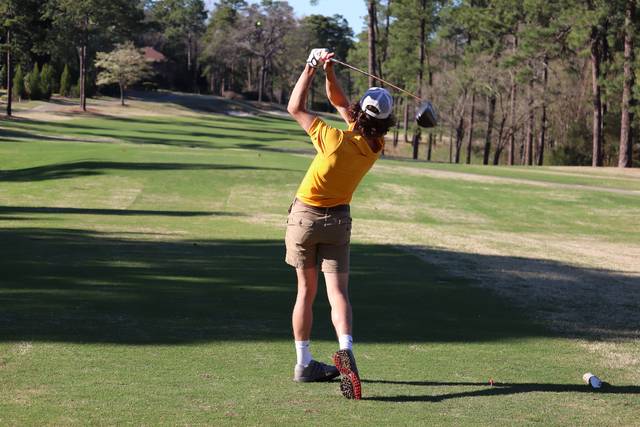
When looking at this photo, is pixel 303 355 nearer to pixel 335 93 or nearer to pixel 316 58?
pixel 335 93

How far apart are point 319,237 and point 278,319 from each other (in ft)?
7.88

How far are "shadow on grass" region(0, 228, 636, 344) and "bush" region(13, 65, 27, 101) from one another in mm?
74009

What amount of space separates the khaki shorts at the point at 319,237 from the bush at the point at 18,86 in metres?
82.5

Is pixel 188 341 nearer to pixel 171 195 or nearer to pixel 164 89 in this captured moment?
pixel 171 195

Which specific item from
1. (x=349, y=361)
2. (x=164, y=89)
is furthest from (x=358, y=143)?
(x=164, y=89)

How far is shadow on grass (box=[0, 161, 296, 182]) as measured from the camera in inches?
1123

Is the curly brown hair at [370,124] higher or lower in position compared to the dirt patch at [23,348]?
higher

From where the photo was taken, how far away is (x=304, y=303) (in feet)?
22.6

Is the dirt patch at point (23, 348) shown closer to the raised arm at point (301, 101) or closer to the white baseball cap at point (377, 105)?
the raised arm at point (301, 101)

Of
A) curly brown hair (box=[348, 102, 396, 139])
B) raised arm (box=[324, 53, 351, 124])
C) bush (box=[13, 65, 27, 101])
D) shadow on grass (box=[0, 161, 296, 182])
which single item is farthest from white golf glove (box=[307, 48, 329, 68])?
bush (box=[13, 65, 27, 101])

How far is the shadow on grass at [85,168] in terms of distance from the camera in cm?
2852

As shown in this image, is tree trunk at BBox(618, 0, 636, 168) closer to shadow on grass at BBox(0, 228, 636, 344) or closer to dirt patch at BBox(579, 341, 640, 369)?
shadow on grass at BBox(0, 228, 636, 344)

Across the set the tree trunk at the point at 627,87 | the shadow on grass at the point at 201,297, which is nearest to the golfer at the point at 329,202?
the shadow on grass at the point at 201,297

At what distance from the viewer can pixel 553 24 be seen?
5903cm
